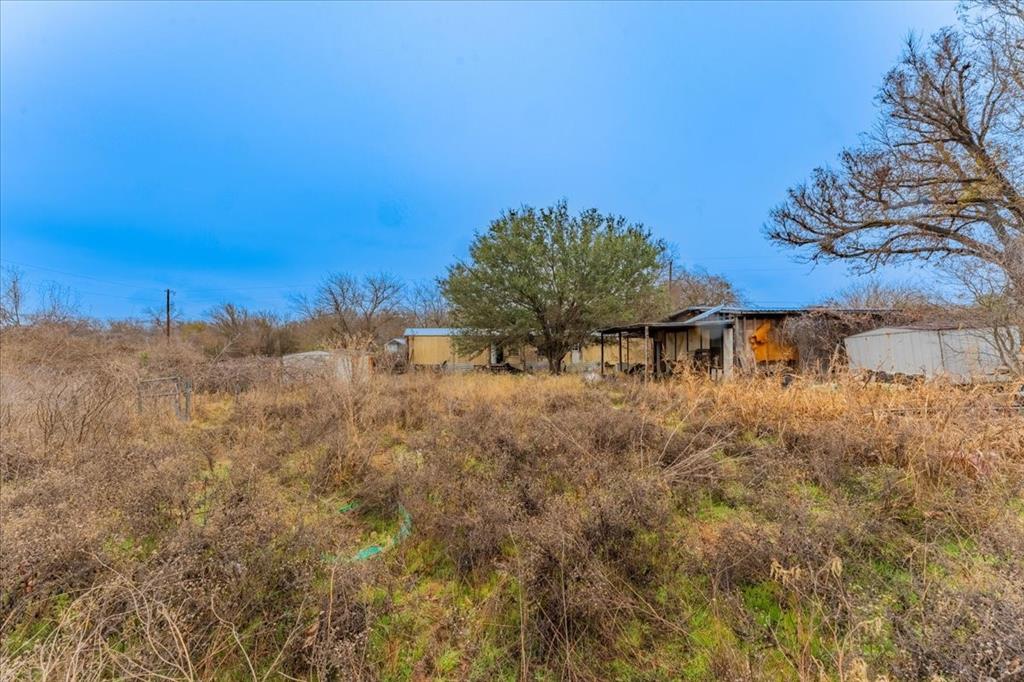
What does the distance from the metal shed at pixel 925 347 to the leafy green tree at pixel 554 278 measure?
708cm

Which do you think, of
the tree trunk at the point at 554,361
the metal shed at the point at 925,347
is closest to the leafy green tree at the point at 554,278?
the tree trunk at the point at 554,361

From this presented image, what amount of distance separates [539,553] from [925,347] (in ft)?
45.5

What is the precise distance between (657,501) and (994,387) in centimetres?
375

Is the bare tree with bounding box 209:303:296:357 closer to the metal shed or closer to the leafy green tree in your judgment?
the leafy green tree

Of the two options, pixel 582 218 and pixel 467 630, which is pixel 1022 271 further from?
pixel 582 218

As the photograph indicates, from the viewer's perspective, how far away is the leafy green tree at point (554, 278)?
1628 cm

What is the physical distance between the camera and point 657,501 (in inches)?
117

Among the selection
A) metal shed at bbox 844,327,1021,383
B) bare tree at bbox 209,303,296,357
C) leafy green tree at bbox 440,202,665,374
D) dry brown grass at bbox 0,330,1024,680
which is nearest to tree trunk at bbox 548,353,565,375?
leafy green tree at bbox 440,202,665,374

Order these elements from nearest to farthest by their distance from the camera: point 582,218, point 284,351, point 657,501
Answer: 1. point 657,501
2. point 582,218
3. point 284,351

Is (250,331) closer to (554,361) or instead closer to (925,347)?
(554,361)

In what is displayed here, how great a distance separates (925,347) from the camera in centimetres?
1088

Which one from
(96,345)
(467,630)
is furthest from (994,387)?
(96,345)

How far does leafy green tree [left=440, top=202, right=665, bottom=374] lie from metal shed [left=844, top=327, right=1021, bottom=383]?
7083 mm

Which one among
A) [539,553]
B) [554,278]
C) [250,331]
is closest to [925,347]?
[554,278]
